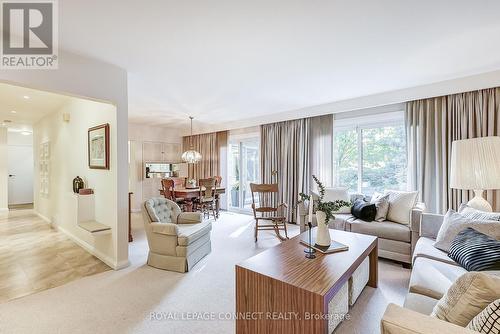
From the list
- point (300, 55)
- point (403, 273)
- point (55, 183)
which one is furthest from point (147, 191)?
→ point (403, 273)

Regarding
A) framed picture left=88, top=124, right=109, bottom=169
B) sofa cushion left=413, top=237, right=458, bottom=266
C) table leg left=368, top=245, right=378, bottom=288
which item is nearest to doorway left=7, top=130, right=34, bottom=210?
framed picture left=88, top=124, right=109, bottom=169

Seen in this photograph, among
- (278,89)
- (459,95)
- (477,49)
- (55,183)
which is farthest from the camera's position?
(55,183)

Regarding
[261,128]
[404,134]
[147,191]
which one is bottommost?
[147,191]

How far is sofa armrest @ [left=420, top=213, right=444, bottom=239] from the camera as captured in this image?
103 inches

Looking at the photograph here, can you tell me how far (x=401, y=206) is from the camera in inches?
127

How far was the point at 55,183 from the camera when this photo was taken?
4.64 meters

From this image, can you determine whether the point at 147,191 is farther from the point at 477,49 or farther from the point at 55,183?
the point at 477,49

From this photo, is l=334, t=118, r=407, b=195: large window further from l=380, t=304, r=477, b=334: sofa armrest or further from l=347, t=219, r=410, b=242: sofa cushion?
l=380, t=304, r=477, b=334: sofa armrest

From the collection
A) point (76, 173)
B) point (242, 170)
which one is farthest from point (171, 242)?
point (242, 170)

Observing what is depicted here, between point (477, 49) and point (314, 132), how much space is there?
8.71 ft

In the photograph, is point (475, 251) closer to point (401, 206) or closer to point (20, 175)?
point (401, 206)

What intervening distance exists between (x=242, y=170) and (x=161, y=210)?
341 centimetres

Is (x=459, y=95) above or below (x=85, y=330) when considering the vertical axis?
above

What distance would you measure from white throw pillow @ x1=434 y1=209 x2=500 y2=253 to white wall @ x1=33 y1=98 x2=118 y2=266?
3531mm
